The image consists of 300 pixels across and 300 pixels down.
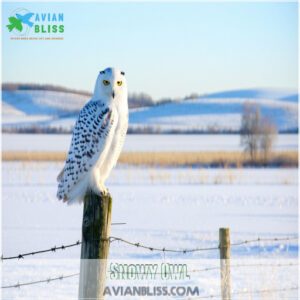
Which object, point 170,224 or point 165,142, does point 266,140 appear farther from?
point 170,224

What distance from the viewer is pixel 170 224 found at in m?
11.2

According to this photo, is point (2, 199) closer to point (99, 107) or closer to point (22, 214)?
point (22, 214)

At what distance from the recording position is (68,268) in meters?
7.57

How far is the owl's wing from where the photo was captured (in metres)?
4.80

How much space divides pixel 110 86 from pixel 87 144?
0.43 m

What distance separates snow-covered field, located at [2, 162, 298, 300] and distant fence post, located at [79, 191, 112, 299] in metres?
1.18

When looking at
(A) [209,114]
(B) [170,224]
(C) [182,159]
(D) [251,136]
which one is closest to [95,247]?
(B) [170,224]

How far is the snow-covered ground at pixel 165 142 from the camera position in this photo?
118ft

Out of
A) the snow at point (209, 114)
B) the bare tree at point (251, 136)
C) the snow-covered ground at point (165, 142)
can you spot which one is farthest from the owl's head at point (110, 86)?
the snow at point (209, 114)

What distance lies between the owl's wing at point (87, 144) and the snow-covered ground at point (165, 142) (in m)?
30.1

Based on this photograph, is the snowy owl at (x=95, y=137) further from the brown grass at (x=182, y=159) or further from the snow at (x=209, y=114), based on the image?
the snow at (x=209, y=114)

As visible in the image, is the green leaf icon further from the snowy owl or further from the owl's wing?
the owl's wing

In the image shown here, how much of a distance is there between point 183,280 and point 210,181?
37.5ft

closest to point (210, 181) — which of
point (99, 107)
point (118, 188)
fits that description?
point (118, 188)
